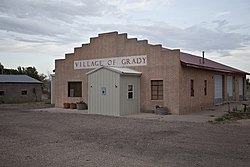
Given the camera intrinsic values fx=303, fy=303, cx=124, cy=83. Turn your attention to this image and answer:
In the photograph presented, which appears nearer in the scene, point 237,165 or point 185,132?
point 237,165

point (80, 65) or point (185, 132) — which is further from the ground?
point (80, 65)

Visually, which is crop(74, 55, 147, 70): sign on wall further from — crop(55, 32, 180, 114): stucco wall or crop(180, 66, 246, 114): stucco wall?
A: crop(180, 66, 246, 114): stucco wall

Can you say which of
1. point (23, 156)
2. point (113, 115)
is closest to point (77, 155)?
point (23, 156)

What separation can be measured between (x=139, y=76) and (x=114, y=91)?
9.06 ft

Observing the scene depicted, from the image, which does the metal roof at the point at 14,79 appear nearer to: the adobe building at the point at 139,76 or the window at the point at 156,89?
the adobe building at the point at 139,76

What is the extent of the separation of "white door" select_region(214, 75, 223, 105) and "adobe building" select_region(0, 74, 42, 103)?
2644 centimetres

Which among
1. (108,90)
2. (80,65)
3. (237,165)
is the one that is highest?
(80,65)

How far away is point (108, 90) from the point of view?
65.8ft

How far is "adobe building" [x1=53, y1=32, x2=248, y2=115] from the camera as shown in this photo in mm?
19928

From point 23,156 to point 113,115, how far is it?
11903mm

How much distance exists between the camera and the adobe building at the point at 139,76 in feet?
65.4

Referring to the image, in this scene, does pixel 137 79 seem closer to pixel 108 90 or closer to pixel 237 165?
pixel 108 90

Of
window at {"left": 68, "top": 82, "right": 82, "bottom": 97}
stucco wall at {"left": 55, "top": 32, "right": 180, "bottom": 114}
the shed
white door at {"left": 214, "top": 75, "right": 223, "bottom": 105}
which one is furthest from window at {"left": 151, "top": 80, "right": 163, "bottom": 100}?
white door at {"left": 214, "top": 75, "right": 223, "bottom": 105}

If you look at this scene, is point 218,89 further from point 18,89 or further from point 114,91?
point 18,89
